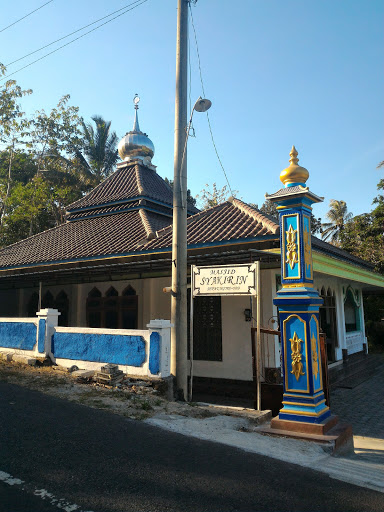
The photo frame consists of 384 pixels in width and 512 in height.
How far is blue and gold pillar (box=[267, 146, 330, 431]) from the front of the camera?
17.5ft

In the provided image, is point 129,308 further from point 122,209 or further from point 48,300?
point 48,300

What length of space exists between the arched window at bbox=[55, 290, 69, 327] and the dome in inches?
275

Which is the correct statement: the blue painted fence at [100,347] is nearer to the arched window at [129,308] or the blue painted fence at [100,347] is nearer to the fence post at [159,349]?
the fence post at [159,349]

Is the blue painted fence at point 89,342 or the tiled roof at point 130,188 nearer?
the blue painted fence at point 89,342

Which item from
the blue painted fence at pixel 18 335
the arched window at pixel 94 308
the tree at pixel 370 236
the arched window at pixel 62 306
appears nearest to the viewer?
the blue painted fence at pixel 18 335

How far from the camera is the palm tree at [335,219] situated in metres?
34.0

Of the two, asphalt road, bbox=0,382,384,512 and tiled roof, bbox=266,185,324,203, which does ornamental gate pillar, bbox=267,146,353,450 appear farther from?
asphalt road, bbox=0,382,384,512

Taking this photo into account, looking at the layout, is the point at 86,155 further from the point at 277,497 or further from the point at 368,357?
the point at 277,497

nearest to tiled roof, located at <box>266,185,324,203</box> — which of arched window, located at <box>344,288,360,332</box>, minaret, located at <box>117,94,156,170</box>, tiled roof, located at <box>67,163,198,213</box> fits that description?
tiled roof, located at <box>67,163,198,213</box>

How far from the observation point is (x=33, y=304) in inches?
578

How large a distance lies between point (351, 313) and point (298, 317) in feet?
37.7

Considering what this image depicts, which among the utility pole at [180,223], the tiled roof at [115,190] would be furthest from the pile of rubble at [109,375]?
the tiled roof at [115,190]

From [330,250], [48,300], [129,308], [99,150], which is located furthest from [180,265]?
[99,150]

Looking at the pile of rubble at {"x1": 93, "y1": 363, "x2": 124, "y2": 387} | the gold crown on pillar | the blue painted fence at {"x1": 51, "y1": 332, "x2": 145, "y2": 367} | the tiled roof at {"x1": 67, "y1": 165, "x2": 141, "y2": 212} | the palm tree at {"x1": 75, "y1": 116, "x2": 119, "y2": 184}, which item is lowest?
the pile of rubble at {"x1": 93, "y1": 363, "x2": 124, "y2": 387}
